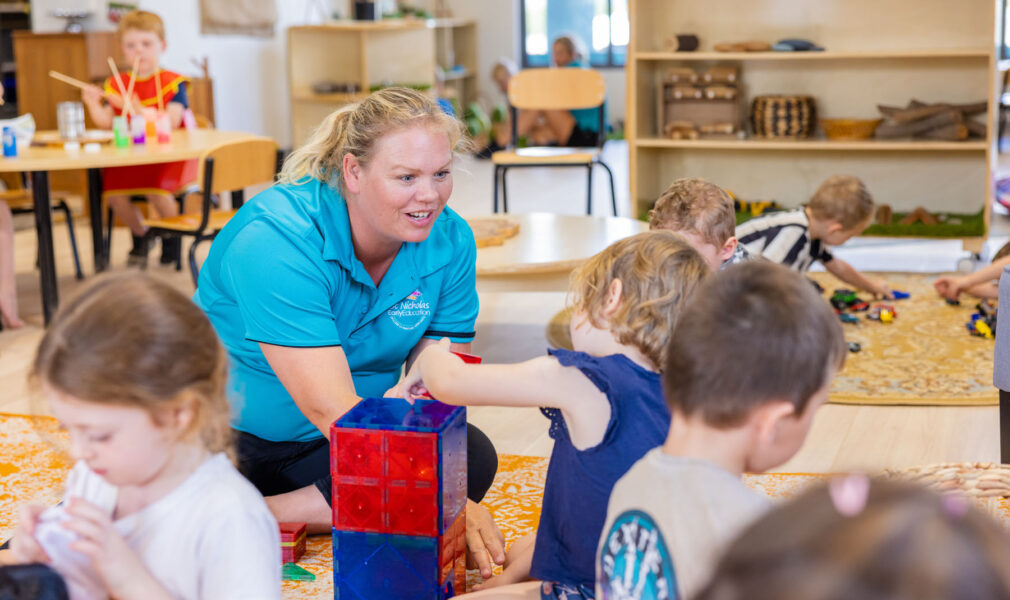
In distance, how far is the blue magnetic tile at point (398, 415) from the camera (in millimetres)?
1489

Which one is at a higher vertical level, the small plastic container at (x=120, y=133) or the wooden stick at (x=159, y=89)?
the wooden stick at (x=159, y=89)

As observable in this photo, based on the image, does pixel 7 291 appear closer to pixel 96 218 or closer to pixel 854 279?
pixel 96 218

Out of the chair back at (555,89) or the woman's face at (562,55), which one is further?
the woman's face at (562,55)

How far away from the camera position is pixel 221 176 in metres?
3.55

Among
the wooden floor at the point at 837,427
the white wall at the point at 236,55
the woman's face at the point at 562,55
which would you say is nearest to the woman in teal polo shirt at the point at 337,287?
the wooden floor at the point at 837,427

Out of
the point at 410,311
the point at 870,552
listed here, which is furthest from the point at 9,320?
the point at 870,552

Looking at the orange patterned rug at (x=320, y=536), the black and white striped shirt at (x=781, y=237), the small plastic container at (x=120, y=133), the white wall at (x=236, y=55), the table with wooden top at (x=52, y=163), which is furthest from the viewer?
the white wall at (x=236, y=55)

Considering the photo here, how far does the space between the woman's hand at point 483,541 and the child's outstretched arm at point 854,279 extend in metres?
2.15

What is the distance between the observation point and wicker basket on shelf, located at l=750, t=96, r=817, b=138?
5.07 metres

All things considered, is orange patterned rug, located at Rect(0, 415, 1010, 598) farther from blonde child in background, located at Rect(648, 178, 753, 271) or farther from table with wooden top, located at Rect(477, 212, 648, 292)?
table with wooden top, located at Rect(477, 212, 648, 292)

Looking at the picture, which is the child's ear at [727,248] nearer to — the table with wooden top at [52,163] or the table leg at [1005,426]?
the table leg at [1005,426]

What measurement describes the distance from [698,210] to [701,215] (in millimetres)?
13

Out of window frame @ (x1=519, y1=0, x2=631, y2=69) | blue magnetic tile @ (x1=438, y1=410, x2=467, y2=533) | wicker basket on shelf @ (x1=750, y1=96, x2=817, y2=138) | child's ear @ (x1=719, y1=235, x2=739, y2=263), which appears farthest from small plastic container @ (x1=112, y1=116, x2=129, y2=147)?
window frame @ (x1=519, y1=0, x2=631, y2=69)

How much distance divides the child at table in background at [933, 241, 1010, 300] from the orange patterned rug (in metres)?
1.49
